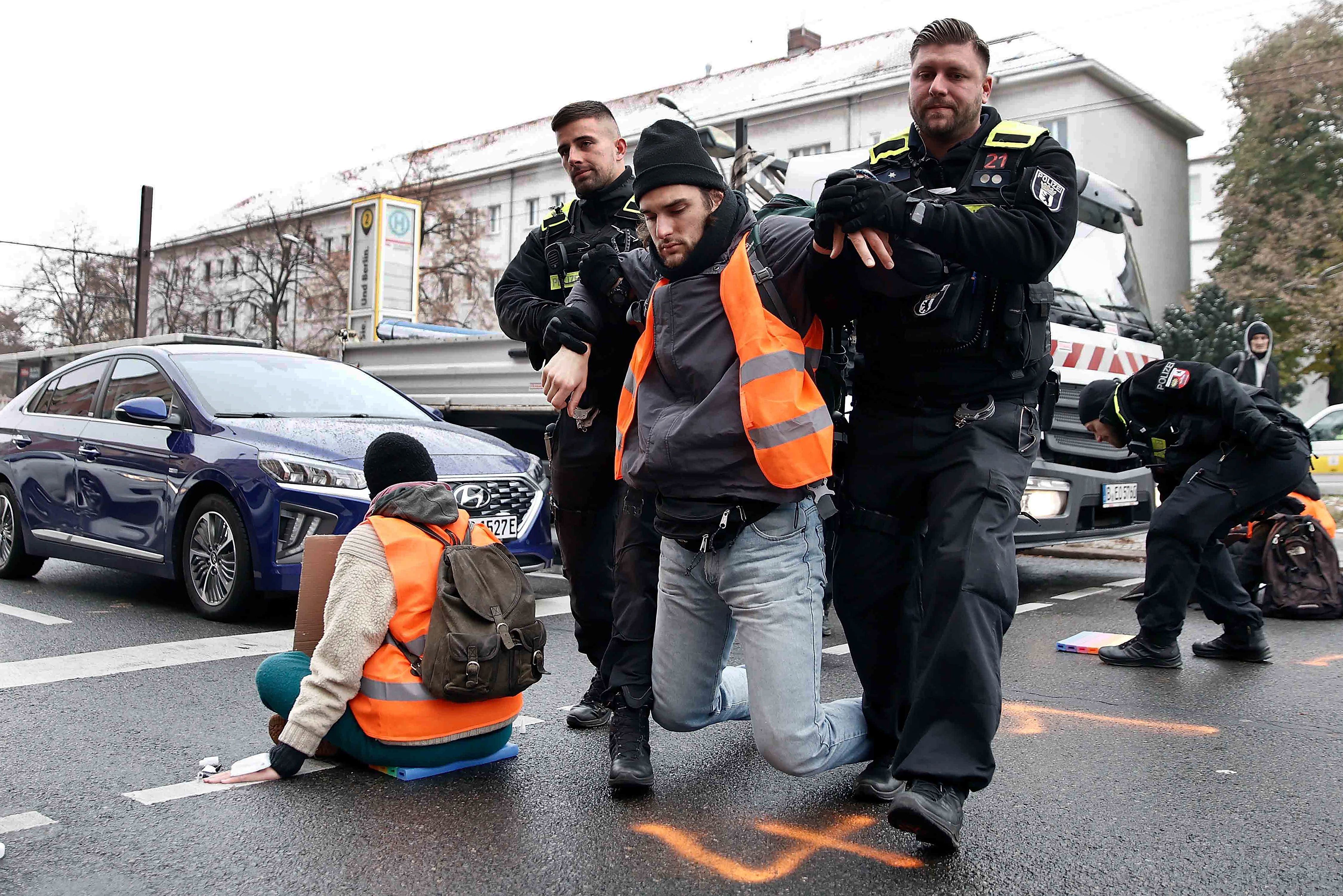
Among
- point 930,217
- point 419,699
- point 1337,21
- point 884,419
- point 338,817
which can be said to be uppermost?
point 1337,21

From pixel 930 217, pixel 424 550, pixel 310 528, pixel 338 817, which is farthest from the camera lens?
pixel 310 528

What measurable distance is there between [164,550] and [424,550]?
3965 mm

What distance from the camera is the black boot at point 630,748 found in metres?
3.45

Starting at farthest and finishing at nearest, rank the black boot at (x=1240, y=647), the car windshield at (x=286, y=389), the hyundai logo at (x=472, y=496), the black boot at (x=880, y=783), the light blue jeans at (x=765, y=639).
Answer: the car windshield at (x=286, y=389), the hyundai logo at (x=472, y=496), the black boot at (x=1240, y=647), the black boot at (x=880, y=783), the light blue jeans at (x=765, y=639)

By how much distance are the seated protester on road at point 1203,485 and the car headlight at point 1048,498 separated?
1.51 metres

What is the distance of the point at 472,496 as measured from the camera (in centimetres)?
680

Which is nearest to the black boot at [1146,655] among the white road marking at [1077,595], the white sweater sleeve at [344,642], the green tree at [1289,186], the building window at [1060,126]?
the white road marking at [1077,595]

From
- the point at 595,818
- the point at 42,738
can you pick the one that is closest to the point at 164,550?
the point at 42,738

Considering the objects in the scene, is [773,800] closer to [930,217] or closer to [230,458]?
[930,217]

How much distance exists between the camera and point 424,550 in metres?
3.49

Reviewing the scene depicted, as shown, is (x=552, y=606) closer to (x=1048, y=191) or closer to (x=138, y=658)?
(x=138, y=658)

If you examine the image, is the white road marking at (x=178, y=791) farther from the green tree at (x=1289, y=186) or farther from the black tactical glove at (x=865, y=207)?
the green tree at (x=1289, y=186)

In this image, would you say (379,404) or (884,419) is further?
(379,404)

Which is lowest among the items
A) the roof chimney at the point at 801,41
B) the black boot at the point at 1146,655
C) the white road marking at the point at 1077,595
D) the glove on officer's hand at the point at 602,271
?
the black boot at the point at 1146,655
